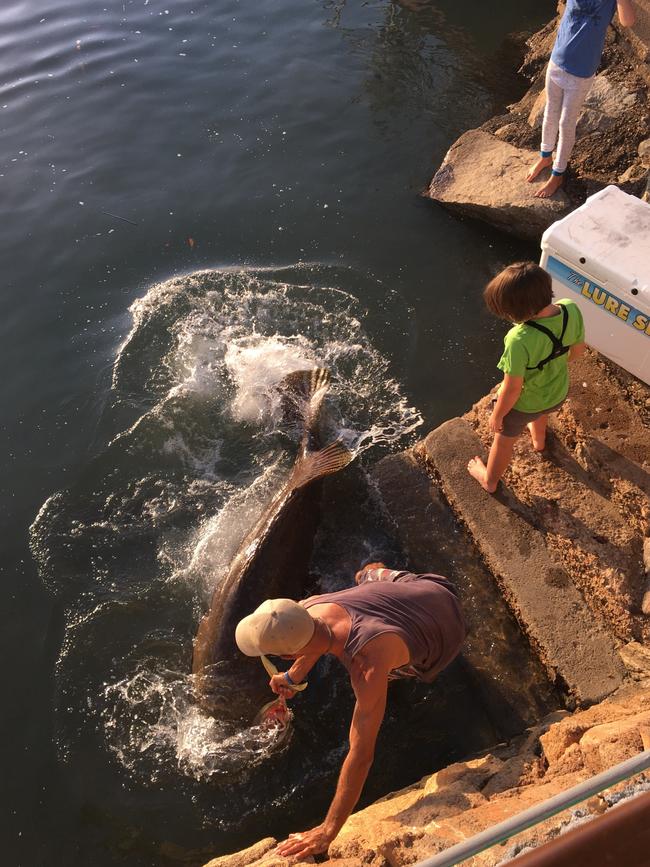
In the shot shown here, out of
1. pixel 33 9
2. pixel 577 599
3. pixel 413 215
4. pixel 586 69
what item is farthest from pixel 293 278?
pixel 33 9

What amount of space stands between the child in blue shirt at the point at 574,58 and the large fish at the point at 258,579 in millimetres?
3974

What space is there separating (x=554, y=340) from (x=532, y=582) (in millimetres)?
1638

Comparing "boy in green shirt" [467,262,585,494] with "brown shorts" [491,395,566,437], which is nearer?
"boy in green shirt" [467,262,585,494]

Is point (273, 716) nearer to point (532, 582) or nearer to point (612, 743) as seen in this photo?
point (532, 582)

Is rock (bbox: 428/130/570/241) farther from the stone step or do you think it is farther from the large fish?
the large fish

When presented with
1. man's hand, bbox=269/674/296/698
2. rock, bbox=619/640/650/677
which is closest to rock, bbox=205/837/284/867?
man's hand, bbox=269/674/296/698

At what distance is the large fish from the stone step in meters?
0.88

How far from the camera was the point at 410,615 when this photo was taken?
11.5 feet

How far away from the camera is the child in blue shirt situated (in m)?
5.95

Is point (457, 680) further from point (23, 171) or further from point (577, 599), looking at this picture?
point (23, 171)

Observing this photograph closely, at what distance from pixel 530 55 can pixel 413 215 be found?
161 inches

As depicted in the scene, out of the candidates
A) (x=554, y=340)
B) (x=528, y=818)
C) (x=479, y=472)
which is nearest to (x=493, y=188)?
(x=479, y=472)

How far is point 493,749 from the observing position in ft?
13.4

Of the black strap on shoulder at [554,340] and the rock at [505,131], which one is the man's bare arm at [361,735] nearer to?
the black strap on shoulder at [554,340]
